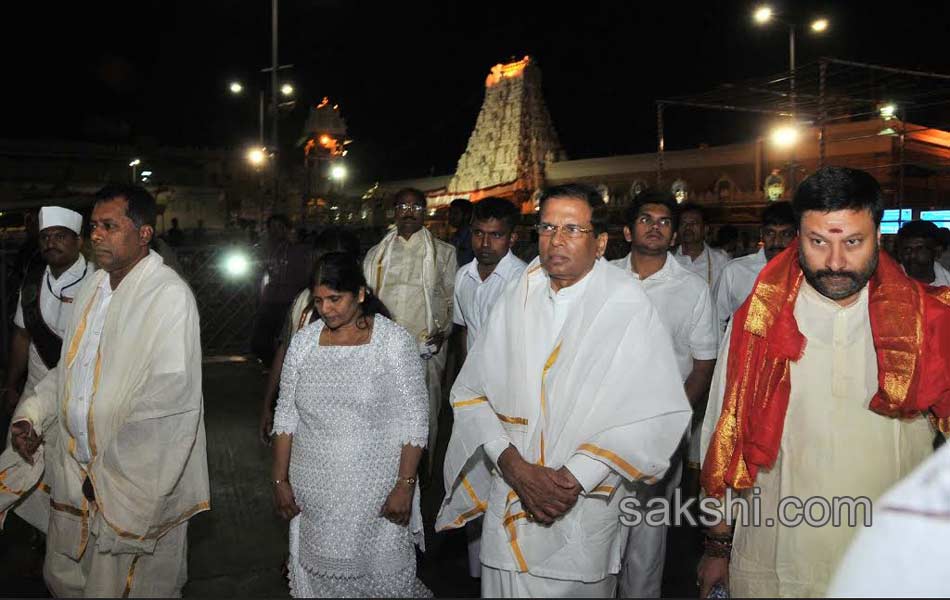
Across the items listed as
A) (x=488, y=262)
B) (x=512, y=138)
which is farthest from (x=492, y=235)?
(x=512, y=138)

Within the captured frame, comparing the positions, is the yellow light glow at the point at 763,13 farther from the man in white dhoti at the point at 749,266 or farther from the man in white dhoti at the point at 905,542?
the man in white dhoti at the point at 905,542

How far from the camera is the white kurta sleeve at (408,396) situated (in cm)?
356

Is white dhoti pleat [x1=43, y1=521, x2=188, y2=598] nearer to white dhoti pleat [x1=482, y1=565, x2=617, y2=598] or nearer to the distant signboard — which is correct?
white dhoti pleat [x1=482, y1=565, x2=617, y2=598]

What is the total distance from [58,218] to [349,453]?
267cm

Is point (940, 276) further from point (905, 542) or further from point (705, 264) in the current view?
point (905, 542)

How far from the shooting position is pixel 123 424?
3.35 meters

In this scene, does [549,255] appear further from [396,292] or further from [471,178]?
[471,178]

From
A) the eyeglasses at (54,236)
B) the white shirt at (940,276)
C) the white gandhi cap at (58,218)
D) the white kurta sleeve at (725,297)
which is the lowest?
the white kurta sleeve at (725,297)

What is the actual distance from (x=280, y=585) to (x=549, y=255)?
266 centimetres

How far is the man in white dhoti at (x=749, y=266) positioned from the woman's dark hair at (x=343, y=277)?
3.23 m

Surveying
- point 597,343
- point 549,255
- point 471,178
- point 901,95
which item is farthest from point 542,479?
point 471,178

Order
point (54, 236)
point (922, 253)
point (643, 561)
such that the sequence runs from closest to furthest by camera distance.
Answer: point (643, 561)
point (54, 236)
point (922, 253)

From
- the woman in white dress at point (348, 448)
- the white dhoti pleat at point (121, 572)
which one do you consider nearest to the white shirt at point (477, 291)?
the woman in white dress at point (348, 448)

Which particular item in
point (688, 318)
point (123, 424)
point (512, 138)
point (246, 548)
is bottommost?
point (246, 548)
